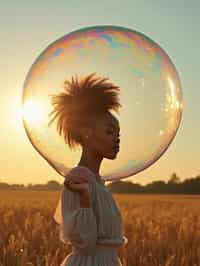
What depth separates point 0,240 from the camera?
28.3ft

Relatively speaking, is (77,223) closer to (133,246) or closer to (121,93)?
(121,93)

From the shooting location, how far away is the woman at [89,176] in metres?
4.19

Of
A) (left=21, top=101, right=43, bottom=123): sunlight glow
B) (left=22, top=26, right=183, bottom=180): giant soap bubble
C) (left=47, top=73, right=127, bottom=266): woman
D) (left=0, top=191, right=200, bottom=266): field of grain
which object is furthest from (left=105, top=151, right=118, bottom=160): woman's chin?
(left=0, top=191, right=200, bottom=266): field of grain

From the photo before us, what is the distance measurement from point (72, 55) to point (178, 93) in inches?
26.1

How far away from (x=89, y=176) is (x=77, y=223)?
0.26 metres

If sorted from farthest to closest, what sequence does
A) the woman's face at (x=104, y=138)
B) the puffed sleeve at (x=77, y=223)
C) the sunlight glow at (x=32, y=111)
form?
1. the sunlight glow at (x=32, y=111)
2. the woman's face at (x=104, y=138)
3. the puffed sleeve at (x=77, y=223)

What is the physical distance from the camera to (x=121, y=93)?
4613 mm

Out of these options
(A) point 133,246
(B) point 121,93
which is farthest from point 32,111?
(A) point 133,246

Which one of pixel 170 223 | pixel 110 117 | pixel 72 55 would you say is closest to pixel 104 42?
pixel 72 55

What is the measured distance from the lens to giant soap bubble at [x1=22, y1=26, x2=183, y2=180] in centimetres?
458

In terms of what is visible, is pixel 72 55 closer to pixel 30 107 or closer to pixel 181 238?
pixel 30 107

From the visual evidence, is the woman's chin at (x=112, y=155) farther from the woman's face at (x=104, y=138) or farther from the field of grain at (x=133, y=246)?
the field of grain at (x=133, y=246)

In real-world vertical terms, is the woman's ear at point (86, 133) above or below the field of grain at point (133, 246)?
above

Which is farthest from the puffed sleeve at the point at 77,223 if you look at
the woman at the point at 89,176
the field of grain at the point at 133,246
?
the field of grain at the point at 133,246
